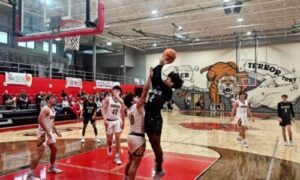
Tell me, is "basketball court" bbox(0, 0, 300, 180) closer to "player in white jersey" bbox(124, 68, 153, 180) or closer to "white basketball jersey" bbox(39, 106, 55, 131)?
"player in white jersey" bbox(124, 68, 153, 180)

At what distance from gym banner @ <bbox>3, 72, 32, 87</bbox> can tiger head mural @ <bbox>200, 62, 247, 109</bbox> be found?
703 inches

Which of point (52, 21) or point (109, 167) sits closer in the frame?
point (109, 167)

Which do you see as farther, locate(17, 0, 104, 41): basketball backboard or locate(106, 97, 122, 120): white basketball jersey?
locate(17, 0, 104, 41): basketball backboard

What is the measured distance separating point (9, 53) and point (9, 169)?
68.7 ft

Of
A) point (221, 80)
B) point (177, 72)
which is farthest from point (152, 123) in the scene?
point (221, 80)

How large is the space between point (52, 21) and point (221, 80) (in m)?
21.9

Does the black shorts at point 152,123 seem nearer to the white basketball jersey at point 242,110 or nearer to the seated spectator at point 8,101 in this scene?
the white basketball jersey at point 242,110

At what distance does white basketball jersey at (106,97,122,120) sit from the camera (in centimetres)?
681

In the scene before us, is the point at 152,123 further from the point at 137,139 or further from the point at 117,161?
the point at 117,161

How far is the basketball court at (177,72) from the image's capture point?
21.1 feet

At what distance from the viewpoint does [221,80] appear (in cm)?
2812

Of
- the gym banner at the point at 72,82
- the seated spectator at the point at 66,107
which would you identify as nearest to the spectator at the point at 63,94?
the gym banner at the point at 72,82

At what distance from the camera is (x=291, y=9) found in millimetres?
19031

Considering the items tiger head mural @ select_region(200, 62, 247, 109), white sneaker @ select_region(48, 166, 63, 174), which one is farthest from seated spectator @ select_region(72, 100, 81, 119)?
tiger head mural @ select_region(200, 62, 247, 109)
